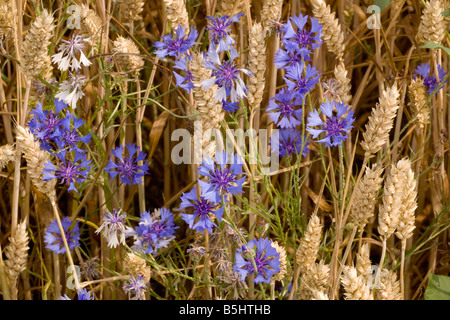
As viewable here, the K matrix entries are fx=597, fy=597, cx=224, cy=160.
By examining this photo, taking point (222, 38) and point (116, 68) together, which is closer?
point (222, 38)

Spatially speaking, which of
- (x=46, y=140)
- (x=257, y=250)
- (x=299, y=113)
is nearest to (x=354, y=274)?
(x=257, y=250)

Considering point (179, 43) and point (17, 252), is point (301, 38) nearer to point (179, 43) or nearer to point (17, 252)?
point (179, 43)

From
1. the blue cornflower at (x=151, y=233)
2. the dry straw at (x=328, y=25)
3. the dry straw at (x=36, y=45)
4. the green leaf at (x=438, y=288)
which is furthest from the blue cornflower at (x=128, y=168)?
the green leaf at (x=438, y=288)

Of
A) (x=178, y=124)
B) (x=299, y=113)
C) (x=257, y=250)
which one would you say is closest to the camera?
(x=257, y=250)

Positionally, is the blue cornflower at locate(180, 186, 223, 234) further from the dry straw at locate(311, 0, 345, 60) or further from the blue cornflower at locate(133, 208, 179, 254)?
the dry straw at locate(311, 0, 345, 60)

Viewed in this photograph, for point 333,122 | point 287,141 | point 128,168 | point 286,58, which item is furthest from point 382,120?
point 128,168
